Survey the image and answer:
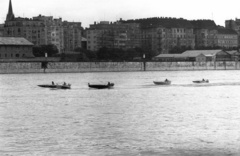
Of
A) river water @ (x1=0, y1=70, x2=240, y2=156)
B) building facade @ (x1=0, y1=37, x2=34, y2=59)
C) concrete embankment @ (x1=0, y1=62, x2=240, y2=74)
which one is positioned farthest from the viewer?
building facade @ (x1=0, y1=37, x2=34, y2=59)

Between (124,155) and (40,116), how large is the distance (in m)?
18.9

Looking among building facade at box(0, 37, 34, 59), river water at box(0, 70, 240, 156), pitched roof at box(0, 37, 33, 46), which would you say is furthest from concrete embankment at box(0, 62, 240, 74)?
river water at box(0, 70, 240, 156)

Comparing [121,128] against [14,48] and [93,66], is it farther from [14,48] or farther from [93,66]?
[93,66]

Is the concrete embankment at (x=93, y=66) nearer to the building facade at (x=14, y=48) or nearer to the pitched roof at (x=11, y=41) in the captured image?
the building facade at (x=14, y=48)

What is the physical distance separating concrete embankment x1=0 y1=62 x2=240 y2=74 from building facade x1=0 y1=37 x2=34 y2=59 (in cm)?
606

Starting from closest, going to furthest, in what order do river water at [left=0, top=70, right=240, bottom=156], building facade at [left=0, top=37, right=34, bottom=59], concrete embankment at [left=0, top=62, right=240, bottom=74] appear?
1. river water at [left=0, top=70, right=240, bottom=156]
2. concrete embankment at [left=0, top=62, right=240, bottom=74]
3. building facade at [left=0, top=37, right=34, bottom=59]

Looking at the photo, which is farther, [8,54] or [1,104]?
[8,54]

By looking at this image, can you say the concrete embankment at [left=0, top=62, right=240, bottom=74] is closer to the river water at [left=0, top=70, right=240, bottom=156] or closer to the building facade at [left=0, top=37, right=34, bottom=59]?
the building facade at [left=0, top=37, right=34, bottom=59]

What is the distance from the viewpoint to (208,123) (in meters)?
42.5

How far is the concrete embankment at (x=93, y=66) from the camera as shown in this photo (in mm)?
164625

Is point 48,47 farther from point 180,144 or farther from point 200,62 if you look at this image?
point 180,144

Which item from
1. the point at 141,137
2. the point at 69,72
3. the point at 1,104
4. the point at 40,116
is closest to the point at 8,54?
the point at 69,72

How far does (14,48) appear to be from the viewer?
6722 inches

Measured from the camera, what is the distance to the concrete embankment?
540ft
